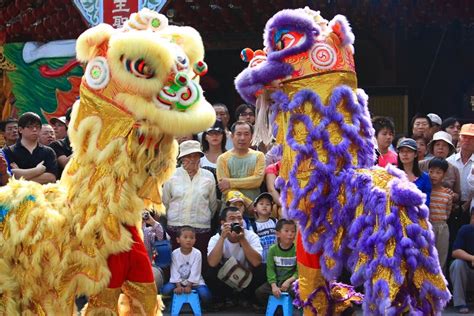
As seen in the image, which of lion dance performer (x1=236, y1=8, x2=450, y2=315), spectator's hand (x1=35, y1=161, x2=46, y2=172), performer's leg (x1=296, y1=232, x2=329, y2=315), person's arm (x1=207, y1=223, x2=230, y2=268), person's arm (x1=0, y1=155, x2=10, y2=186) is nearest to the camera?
lion dance performer (x1=236, y1=8, x2=450, y2=315)

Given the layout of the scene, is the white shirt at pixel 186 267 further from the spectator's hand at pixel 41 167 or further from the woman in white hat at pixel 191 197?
the spectator's hand at pixel 41 167

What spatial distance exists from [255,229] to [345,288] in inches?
87.3

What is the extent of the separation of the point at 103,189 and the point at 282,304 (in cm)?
321

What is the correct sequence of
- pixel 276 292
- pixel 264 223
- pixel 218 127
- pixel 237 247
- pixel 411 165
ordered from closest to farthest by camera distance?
pixel 276 292 < pixel 411 165 < pixel 237 247 < pixel 264 223 < pixel 218 127

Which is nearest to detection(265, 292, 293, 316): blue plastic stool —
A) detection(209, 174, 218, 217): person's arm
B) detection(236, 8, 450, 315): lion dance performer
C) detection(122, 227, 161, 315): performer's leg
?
detection(209, 174, 218, 217): person's arm

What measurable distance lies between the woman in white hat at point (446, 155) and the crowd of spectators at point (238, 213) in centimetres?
1

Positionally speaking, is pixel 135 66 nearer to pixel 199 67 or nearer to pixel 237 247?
pixel 199 67

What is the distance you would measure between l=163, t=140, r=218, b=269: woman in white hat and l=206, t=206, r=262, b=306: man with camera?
156 millimetres

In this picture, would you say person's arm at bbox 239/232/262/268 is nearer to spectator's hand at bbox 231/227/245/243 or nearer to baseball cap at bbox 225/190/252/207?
Answer: spectator's hand at bbox 231/227/245/243

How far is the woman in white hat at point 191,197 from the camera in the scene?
781 centimetres

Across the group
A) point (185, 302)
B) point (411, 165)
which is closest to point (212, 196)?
point (185, 302)

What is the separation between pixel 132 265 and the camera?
15.4 ft

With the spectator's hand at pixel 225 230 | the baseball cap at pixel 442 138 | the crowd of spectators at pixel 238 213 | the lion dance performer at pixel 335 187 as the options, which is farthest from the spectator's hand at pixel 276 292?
the baseball cap at pixel 442 138

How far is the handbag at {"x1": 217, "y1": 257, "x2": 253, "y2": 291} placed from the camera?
7668 mm
